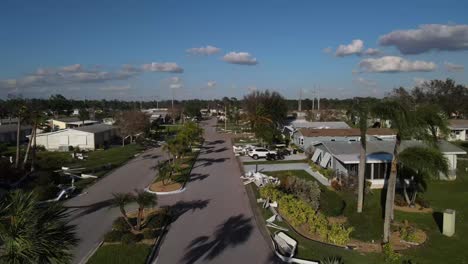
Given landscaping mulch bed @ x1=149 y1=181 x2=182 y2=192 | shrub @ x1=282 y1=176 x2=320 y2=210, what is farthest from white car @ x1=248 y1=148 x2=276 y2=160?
shrub @ x1=282 y1=176 x2=320 y2=210

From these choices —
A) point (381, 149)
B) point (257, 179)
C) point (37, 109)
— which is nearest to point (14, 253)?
point (257, 179)

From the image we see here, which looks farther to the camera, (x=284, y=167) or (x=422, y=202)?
(x=284, y=167)

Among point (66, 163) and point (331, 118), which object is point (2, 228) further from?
point (331, 118)

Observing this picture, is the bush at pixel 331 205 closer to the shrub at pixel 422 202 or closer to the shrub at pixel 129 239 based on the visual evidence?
the shrub at pixel 422 202

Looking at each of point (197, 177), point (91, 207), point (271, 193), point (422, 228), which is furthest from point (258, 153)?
point (422, 228)

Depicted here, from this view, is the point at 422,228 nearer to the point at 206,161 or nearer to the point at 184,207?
the point at 184,207

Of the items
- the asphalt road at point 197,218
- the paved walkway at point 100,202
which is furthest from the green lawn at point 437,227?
the paved walkway at point 100,202
